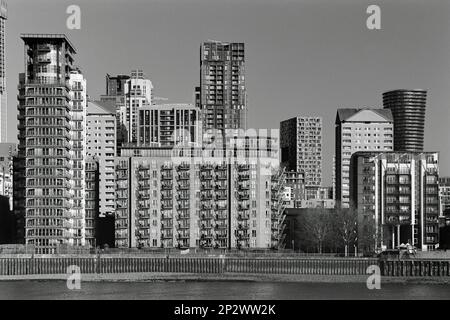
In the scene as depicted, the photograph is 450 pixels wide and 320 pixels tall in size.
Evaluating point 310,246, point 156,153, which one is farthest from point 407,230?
point 156,153

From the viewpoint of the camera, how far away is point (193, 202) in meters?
118

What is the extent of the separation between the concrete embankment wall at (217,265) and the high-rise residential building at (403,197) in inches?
1308

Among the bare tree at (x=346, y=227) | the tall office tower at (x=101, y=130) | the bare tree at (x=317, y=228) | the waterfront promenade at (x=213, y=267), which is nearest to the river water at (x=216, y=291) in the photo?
the waterfront promenade at (x=213, y=267)

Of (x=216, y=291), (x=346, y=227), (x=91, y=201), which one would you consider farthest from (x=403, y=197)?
(x=216, y=291)

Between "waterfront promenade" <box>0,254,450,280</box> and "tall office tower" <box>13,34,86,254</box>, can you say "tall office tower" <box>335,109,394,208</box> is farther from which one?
"waterfront promenade" <box>0,254,450,280</box>

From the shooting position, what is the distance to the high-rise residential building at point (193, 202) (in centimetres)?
11762

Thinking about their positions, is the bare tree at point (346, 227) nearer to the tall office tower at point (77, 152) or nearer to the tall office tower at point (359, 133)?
the tall office tower at point (77, 152)

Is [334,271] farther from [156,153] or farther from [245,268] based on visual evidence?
[156,153]

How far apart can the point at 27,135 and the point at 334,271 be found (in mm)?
36221

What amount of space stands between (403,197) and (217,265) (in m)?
39.9

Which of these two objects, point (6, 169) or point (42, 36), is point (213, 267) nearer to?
point (42, 36)

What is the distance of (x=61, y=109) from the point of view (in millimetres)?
111000

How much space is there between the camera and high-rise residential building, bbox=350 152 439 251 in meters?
128
